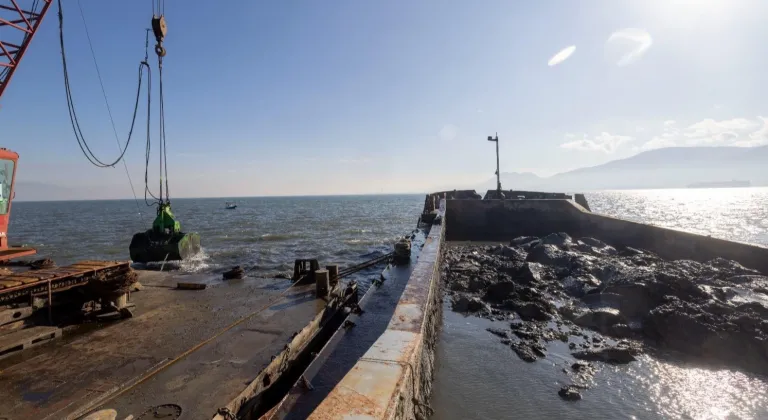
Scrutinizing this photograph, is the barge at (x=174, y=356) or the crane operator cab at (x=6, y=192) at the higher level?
the crane operator cab at (x=6, y=192)

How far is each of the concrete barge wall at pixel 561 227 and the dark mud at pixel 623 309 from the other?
1.73 m

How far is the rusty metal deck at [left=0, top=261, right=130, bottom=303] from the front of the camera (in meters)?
6.32

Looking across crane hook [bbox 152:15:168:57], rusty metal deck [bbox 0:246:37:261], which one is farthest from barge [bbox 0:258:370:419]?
crane hook [bbox 152:15:168:57]

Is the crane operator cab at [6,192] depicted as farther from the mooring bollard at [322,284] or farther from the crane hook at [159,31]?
the mooring bollard at [322,284]

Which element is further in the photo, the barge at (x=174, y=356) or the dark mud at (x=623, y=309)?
the dark mud at (x=623, y=309)

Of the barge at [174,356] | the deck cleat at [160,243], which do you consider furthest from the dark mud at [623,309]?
the deck cleat at [160,243]

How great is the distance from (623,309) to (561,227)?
15.3m

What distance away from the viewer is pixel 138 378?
16.6 feet

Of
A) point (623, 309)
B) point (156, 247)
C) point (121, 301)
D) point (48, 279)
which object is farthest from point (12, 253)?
point (623, 309)

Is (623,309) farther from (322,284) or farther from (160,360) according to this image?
(160,360)

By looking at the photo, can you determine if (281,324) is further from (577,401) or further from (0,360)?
(577,401)

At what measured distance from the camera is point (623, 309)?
9.05 meters

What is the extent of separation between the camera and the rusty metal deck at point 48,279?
6316mm

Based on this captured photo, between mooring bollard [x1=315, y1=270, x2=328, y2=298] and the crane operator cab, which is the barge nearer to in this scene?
mooring bollard [x1=315, y1=270, x2=328, y2=298]
